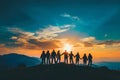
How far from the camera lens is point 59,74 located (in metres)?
120

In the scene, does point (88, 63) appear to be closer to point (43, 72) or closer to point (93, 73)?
point (93, 73)

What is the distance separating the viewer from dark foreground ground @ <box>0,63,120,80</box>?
11544 cm

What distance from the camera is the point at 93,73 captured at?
12306cm

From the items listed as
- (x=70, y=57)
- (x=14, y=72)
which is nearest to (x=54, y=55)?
(x=70, y=57)

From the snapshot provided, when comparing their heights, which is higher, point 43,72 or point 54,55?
point 54,55

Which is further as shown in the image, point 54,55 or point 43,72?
point 54,55

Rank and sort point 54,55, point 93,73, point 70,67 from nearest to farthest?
point 93,73, point 70,67, point 54,55

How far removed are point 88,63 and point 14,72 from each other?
57258 mm

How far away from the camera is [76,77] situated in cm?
11550

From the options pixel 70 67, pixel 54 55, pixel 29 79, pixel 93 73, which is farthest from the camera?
pixel 54 55

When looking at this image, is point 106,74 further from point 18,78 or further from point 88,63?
point 18,78

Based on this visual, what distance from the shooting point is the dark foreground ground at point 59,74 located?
379 ft

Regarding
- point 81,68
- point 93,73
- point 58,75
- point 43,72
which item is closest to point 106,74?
point 93,73

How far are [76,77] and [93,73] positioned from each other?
43.0 ft
